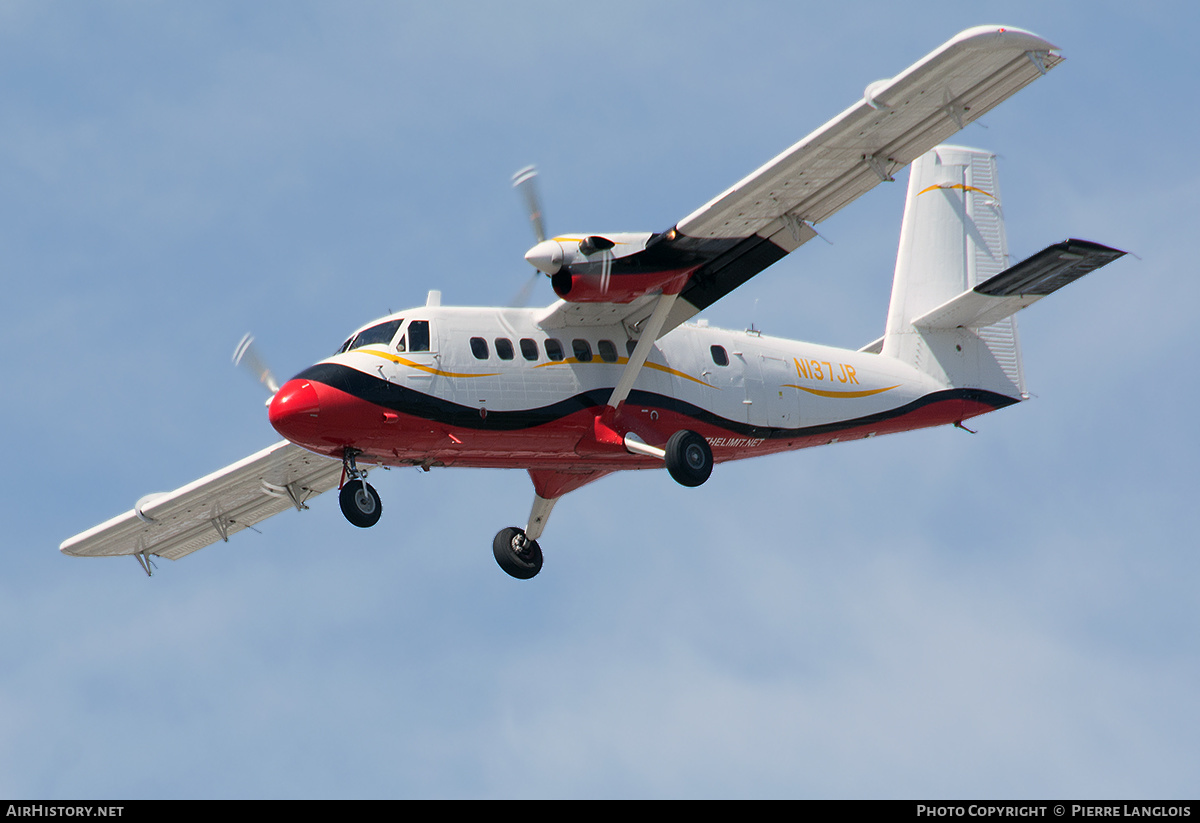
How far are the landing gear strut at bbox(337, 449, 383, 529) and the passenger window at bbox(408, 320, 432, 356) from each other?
157cm

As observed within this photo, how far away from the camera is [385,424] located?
19531mm

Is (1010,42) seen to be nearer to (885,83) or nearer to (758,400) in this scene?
(885,83)

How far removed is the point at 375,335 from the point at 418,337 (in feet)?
1.83

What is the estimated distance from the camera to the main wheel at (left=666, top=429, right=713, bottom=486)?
20.8 metres

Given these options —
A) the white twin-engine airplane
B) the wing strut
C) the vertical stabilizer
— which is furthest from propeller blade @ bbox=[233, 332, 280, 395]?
the vertical stabilizer

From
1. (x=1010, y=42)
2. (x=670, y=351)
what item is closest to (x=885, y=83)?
(x=1010, y=42)

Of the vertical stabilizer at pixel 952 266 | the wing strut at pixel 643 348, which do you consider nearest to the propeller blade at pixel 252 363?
the wing strut at pixel 643 348

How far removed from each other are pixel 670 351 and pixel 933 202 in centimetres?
700

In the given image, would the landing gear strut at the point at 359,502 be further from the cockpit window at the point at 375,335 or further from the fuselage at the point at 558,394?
the cockpit window at the point at 375,335

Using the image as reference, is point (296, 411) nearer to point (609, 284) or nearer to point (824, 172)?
point (609, 284)

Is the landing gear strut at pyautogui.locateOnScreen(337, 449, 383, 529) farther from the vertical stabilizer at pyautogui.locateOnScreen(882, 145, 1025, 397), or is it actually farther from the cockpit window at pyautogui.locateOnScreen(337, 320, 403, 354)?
the vertical stabilizer at pyautogui.locateOnScreen(882, 145, 1025, 397)

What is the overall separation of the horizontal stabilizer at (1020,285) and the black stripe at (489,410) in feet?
10.3

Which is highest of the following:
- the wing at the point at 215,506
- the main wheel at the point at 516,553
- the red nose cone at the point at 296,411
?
the red nose cone at the point at 296,411

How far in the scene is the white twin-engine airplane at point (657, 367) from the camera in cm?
1931
